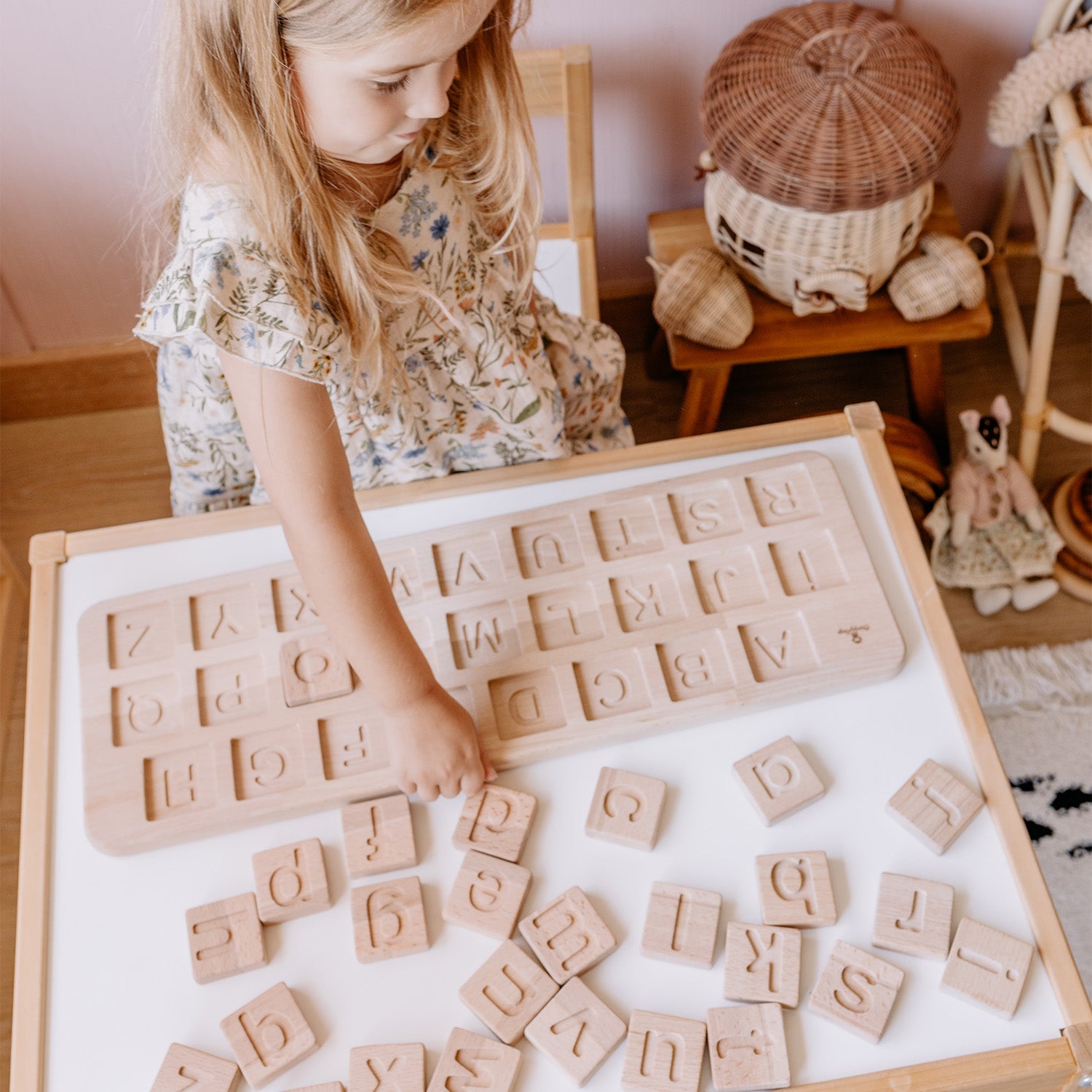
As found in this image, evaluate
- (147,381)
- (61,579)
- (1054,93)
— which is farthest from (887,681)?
(147,381)

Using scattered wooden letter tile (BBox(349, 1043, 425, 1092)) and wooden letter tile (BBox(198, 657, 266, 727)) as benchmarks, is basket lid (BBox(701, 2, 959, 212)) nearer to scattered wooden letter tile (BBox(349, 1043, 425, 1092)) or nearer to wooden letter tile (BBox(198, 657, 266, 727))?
wooden letter tile (BBox(198, 657, 266, 727))

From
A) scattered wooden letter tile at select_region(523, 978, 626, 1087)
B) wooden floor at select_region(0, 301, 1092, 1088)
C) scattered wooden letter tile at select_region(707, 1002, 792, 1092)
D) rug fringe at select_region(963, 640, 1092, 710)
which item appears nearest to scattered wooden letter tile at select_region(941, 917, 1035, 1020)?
scattered wooden letter tile at select_region(707, 1002, 792, 1092)

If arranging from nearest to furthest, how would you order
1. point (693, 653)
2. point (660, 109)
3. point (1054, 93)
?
1. point (693, 653)
2. point (1054, 93)
3. point (660, 109)

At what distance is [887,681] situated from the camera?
0.80 m

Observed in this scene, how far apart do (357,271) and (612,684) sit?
0.35 m

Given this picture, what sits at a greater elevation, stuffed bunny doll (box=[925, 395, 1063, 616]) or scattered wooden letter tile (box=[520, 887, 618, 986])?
scattered wooden letter tile (box=[520, 887, 618, 986])

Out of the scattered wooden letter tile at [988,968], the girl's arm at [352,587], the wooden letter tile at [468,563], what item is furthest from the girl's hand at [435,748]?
the scattered wooden letter tile at [988,968]

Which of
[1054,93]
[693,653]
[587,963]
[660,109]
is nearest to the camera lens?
[587,963]

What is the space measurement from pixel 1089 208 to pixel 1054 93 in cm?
14

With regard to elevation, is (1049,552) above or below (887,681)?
below

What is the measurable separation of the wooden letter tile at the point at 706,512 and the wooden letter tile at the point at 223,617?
345mm

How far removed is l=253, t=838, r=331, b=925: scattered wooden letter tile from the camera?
71 centimetres

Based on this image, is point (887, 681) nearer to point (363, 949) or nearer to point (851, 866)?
point (851, 866)

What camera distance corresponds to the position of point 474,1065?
→ 0.66 metres
